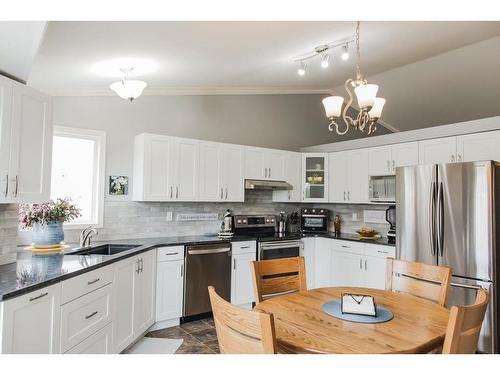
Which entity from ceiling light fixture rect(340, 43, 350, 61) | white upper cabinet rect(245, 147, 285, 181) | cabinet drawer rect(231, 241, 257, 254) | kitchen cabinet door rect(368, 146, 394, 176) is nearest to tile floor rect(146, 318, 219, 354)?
cabinet drawer rect(231, 241, 257, 254)

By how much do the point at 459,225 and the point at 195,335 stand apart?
267 cm

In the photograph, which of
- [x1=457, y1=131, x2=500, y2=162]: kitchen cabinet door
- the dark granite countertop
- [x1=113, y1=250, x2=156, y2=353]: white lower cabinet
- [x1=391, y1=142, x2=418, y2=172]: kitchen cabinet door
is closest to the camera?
the dark granite countertop

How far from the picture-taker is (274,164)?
474 cm

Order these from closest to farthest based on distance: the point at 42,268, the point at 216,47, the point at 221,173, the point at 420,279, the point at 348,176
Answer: the point at 42,268 → the point at 420,279 → the point at 216,47 → the point at 221,173 → the point at 348,176

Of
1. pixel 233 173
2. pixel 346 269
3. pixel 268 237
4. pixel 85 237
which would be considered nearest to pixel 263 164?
pixel 233 173

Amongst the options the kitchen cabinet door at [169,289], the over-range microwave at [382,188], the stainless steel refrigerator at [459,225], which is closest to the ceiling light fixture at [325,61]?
the stainless steel refrigerator at [459,225]

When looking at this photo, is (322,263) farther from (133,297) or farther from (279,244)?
(133,297)

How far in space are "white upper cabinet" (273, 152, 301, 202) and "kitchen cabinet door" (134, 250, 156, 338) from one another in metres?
2.29

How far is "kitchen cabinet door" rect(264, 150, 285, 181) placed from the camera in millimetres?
4680

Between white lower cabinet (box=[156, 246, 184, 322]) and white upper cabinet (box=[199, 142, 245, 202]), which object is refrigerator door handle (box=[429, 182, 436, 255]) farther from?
white lower cabinet (box=[156, 246, 184, 322])

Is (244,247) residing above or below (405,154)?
below
